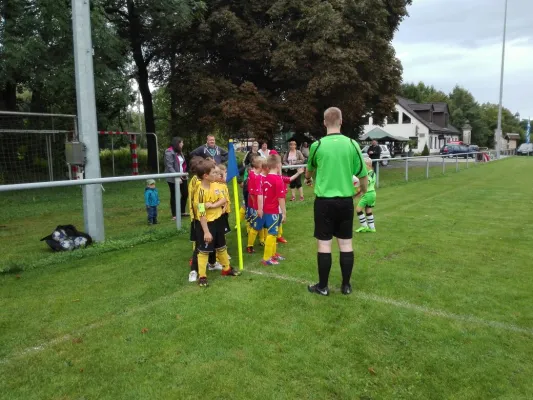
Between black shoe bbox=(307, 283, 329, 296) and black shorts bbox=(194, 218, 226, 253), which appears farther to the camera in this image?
black shorts bbox=(194, 218, 226, 253)

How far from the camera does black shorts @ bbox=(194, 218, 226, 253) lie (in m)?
5.29

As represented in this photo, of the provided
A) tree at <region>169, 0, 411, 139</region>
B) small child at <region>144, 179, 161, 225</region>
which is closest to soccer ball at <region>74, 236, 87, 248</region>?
small child at <region>144, 179, 161, 225</region>

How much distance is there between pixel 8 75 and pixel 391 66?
1977cm

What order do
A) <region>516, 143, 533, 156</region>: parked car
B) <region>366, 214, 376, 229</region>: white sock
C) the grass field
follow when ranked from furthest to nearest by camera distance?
<region>516, 143, 533, 156</region>: parked car < <region>366, 214, 376, 229</region>: white sock < the grass field

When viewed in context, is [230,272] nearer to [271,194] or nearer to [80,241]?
[271,194]

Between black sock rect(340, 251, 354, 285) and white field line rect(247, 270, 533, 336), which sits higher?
black sock rect(340, 251, 354, 285)

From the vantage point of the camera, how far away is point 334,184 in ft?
15.4

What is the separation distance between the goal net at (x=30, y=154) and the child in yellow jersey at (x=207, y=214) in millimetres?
12786

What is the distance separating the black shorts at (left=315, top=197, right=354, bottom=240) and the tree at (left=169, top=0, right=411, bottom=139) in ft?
54.5

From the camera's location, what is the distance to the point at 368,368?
3422 millimetres

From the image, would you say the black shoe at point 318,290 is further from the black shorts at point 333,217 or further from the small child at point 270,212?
the small child at point 270,212

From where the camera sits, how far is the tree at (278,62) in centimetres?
2073

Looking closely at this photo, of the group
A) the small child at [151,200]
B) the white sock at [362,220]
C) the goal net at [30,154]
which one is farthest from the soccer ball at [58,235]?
the goal net at [30,154]

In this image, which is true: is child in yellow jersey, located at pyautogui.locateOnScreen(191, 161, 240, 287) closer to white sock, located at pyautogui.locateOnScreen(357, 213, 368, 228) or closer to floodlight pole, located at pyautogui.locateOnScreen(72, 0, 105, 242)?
floodlight pole, located at pyautogui.locateOnScreen(72, 0, 105, 242)
